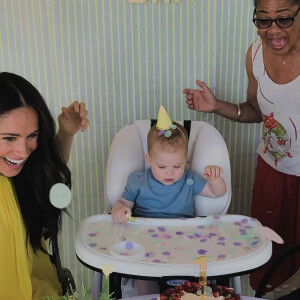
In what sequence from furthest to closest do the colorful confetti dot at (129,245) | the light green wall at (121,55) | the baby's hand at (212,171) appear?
the light green wall at (121,55) < the baby's hand at (212,171) < the colorful confetti dot at (129,245)

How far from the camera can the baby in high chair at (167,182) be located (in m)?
1.71

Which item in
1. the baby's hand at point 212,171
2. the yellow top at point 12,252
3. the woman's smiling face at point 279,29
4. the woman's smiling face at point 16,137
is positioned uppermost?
the woman's smiling face at point 279,29

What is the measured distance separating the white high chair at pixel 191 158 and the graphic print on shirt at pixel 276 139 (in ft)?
0.74

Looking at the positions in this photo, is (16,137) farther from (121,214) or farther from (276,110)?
(276,110)

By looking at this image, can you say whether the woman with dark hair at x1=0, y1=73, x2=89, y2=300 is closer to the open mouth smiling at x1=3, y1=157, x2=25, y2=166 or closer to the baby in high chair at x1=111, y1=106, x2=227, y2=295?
the open mouth smiling at x1=3, y1=157, x2=25, y2=166

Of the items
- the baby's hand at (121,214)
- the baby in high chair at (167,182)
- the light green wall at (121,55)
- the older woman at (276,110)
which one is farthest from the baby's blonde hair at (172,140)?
the light green wall at (121,55)

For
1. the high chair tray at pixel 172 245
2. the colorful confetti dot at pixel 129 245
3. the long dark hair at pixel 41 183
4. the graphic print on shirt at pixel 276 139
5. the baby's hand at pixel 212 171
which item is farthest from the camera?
the graphic print on shirt at pixel 276 139

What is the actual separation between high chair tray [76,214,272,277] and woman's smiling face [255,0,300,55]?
632 millimetres

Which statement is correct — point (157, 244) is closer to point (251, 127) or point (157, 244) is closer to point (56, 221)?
point (56, 221)

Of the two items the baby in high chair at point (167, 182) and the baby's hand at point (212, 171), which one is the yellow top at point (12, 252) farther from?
the baby's hand at point (212, 171)

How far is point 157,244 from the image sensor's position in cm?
151

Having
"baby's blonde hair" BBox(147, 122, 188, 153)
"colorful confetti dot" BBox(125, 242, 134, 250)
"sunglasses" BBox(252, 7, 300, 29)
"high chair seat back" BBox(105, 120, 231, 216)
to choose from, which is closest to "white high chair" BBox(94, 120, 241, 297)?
"high chair seat back" BBox(105, 120, 231, 216)

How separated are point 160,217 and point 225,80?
0.88m

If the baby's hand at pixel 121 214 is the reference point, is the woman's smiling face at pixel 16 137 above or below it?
above
